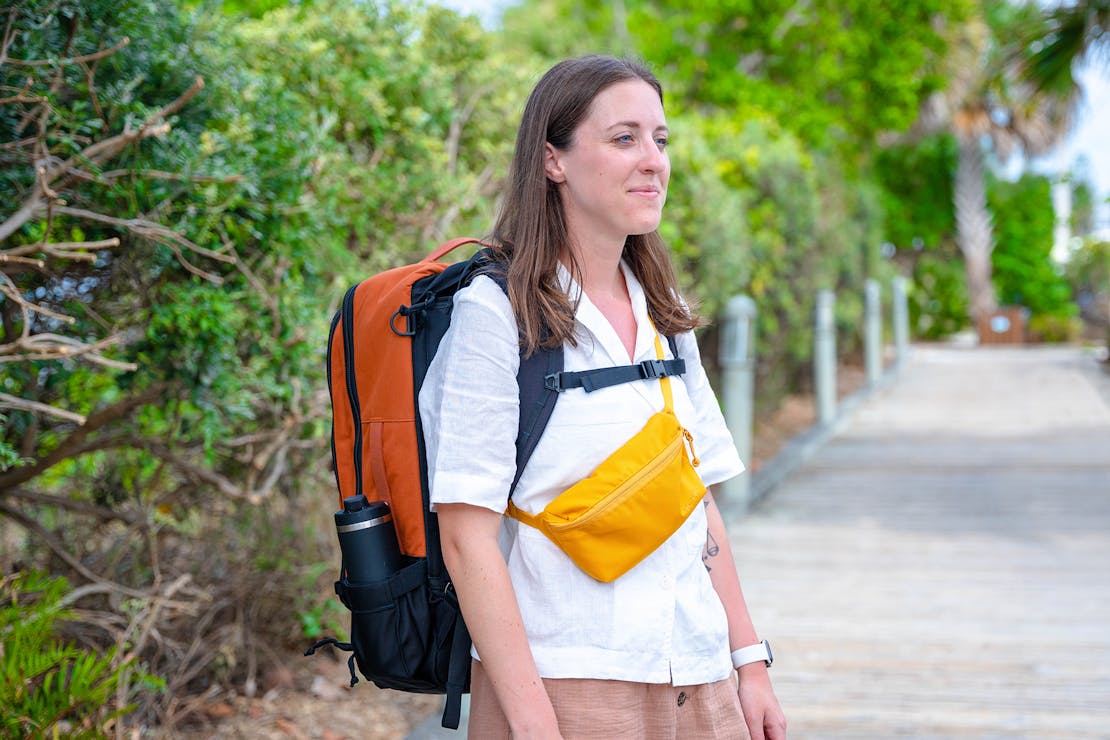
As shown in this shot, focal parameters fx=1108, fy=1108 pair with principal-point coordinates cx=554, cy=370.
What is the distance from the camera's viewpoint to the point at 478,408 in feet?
5.63

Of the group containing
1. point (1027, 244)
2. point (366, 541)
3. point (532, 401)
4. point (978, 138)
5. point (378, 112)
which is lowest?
point (366, 541)

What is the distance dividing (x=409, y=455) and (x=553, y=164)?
0.56 metres

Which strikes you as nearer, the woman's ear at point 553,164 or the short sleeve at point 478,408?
the short sleeve at point 478,408

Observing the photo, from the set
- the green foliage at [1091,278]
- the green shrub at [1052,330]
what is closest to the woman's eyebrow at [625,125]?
the green shrub at [1052,330]

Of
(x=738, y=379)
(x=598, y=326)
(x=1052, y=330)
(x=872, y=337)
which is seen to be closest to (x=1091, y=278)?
→ (x=1052, y=330)

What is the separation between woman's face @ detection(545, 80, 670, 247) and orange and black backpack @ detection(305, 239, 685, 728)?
202mm

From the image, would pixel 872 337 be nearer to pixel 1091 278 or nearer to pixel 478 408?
pixel 478 408

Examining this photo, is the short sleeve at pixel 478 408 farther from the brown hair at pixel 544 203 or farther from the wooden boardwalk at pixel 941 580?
the wooden boardwalk at pixel 941 580

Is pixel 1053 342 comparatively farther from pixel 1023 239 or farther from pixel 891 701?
pixel 891 701

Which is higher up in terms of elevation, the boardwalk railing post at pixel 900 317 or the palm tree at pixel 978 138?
the palm tree at pixel 978 138

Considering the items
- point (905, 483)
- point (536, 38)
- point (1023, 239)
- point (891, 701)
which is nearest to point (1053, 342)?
point (1023, 239)

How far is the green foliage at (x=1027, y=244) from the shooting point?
2980cm

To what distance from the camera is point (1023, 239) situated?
29.9 meters

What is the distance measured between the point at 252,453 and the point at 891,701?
2620mm
